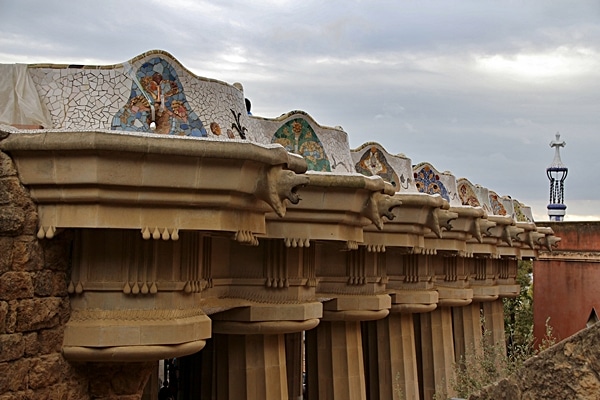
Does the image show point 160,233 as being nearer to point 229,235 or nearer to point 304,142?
point 229,235

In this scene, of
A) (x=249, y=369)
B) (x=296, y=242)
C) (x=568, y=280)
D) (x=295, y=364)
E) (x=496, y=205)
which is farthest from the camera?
(x=568, y=280)

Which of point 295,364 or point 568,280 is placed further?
point 568,280

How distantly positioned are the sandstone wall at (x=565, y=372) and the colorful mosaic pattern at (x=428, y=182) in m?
15.0

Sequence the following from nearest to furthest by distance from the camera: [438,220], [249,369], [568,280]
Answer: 1. [249,369]
2. [438,220]
3. [568,280]

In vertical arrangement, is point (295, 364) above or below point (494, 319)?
below

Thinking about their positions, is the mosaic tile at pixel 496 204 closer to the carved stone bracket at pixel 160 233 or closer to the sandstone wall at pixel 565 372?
the carved stone bracket at pixel 160 233

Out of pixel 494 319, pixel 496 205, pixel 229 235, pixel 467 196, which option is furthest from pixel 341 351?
pixel 494 319

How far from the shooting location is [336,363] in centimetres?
1600

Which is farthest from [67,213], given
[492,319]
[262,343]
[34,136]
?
[492,319]

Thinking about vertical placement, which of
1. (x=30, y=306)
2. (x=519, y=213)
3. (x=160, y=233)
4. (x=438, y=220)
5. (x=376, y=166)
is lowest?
(x=30, y=306)

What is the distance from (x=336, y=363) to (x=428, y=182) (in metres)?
5.98

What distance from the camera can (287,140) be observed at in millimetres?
13250

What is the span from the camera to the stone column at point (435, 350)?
21938 mm

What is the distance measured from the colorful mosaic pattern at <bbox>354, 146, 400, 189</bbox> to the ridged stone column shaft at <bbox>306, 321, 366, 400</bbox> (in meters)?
2.65
